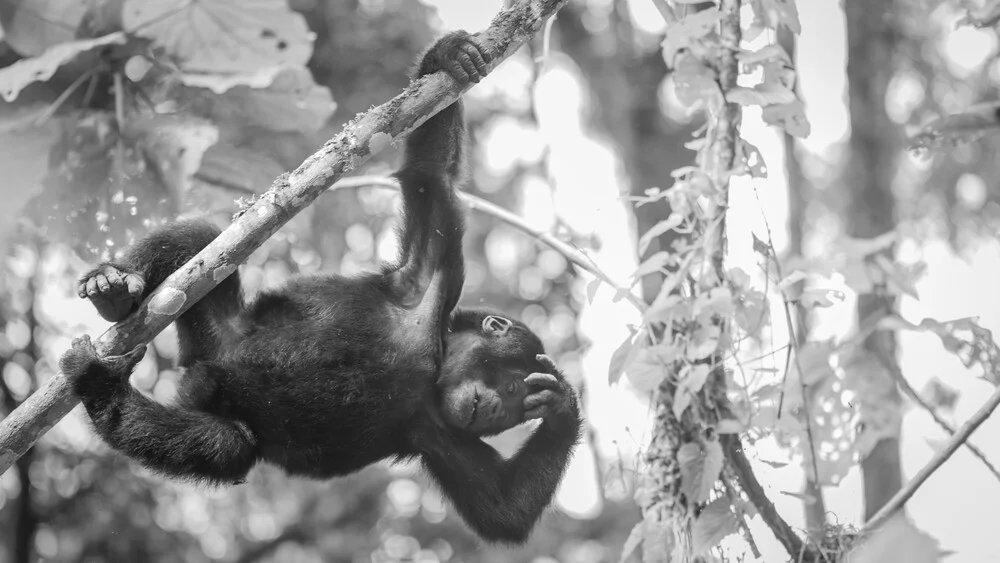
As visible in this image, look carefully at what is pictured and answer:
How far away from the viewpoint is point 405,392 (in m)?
4.68

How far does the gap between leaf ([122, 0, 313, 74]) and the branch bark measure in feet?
9.99

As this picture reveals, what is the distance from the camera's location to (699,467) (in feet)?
12.7

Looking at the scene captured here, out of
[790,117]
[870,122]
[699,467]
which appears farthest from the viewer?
[870,122]

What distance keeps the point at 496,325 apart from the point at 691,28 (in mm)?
1934

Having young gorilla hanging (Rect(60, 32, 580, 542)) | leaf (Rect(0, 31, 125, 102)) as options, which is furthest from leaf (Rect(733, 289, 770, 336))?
leaf (Rect(0, 31, 125, 102))

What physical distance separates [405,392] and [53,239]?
11.1ft

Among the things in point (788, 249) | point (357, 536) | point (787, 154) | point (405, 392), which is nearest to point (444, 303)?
point (405, 392)

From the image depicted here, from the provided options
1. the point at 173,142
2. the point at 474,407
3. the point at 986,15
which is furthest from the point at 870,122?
the point at 173,142

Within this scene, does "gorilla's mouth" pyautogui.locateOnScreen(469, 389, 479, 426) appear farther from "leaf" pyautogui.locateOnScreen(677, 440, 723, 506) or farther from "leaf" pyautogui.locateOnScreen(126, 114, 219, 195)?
"leaf" pyautogui.locateOnScreen(126, 114, 219, 195)

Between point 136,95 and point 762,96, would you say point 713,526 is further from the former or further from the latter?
point 136,95

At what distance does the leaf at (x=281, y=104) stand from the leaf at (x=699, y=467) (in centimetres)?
432

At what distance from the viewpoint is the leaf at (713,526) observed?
3.79 metres

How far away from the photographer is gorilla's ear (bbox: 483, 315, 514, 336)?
16.1 feet

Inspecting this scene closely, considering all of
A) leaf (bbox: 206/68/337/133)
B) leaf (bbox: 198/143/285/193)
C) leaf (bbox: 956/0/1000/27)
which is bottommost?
leaf (bbox: 198/143/285/193)
